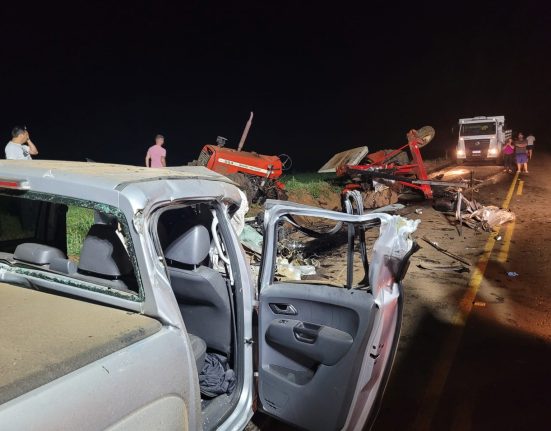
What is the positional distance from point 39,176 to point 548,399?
14.6 ft

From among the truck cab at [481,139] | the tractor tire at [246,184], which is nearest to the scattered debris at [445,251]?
the tractor tire at [246,184]

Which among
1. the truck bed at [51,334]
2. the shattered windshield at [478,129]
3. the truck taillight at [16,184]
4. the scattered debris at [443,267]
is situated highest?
the shattered windshield at [478,129]

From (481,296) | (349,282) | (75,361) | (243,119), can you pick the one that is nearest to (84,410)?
(75,361)

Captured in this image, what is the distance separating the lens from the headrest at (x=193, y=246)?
2.79 m

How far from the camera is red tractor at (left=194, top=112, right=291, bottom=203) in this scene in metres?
11.9

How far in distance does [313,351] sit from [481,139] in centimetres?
2288

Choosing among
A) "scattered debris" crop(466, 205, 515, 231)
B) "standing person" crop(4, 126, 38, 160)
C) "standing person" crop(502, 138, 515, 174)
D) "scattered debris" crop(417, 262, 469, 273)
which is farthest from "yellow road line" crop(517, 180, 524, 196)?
"standing person" crop(4, 126, 38, 160)

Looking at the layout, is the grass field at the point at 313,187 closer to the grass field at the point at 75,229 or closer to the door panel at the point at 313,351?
the grass field at the point at 75,229

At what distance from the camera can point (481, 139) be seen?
2258 cm

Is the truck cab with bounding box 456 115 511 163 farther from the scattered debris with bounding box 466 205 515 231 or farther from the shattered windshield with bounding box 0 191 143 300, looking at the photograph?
the shattered windshield with bounding box 0 191 143 300

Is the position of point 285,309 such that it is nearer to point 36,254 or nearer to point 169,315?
point 169,315

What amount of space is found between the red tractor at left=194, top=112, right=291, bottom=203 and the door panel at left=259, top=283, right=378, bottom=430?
29.2ft

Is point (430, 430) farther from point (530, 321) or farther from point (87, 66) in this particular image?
point (87, 66)

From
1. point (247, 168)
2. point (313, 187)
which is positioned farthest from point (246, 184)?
point (313, 187)
